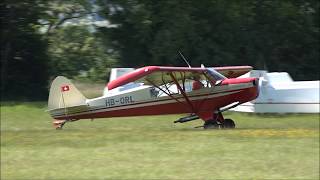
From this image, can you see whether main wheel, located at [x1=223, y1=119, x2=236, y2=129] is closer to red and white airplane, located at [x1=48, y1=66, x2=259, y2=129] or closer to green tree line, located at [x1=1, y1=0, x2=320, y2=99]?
red and white airplane, located at [x1=48, y1=66, x2=259, y2=129]

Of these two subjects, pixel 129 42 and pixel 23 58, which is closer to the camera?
pixel 23 58

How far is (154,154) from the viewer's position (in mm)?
11203

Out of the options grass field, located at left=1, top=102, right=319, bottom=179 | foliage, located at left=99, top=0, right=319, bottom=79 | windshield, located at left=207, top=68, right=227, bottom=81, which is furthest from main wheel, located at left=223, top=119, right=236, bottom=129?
grass field, located at left=1, top=102, right=319, bottom=179

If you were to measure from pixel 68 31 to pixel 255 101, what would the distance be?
3.01m

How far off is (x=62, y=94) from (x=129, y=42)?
4908 mm

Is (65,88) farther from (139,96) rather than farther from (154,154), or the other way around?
(154,154)

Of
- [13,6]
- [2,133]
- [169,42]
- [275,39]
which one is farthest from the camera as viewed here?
[2,133]

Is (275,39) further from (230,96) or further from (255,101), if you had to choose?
(230,96)

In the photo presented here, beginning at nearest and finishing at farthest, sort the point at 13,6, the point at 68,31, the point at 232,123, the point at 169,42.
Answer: the point at 13,6 → the point at 232,123 → the point at 68,31 → the point at 169,42

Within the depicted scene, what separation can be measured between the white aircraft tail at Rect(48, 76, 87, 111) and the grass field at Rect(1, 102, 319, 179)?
449cm

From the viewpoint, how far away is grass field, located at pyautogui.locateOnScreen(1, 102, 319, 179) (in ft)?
Result: 32.6


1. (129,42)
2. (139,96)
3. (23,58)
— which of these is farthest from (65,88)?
(129,42)

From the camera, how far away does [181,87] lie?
5.59 m

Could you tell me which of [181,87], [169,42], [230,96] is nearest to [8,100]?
[181,87]
